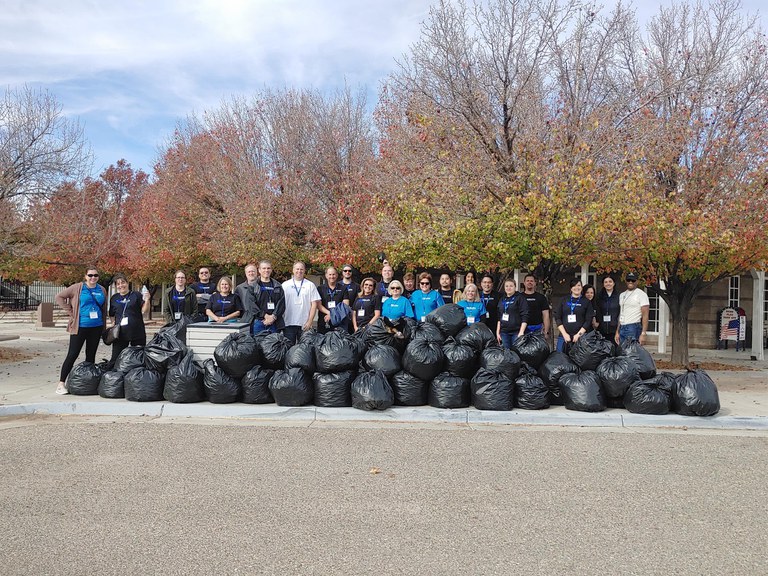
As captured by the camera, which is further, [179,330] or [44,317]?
[44,317]

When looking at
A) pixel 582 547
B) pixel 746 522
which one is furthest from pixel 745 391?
pixel 582 547

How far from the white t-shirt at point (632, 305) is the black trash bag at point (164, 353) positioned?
675 centimetres

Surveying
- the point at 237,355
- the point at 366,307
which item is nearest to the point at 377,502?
the point at 237,355

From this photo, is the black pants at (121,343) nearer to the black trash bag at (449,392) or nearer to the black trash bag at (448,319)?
the black trash bag at (448,319)

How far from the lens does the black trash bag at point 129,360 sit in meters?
8.46

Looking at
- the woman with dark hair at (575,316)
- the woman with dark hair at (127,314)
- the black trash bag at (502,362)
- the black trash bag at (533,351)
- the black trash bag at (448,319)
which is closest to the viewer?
the black trash bag at (502,362)

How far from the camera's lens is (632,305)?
1054cm

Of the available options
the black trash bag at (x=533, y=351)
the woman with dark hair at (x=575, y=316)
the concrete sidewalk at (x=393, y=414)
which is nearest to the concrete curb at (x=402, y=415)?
the concrete sidewalk at (x=393, y=414)

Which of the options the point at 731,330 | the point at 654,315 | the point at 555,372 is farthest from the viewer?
the point at 654,315

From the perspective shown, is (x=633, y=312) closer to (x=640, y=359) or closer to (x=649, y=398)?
(x=640, y=359)

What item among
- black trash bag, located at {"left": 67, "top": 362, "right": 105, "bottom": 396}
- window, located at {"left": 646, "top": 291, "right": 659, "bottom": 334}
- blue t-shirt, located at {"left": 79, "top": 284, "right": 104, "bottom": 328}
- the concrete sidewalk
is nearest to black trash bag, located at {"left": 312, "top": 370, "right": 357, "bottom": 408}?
the concrete sidewalk

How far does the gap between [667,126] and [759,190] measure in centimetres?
194

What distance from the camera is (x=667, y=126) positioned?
37.7 ft

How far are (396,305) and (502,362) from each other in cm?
192
